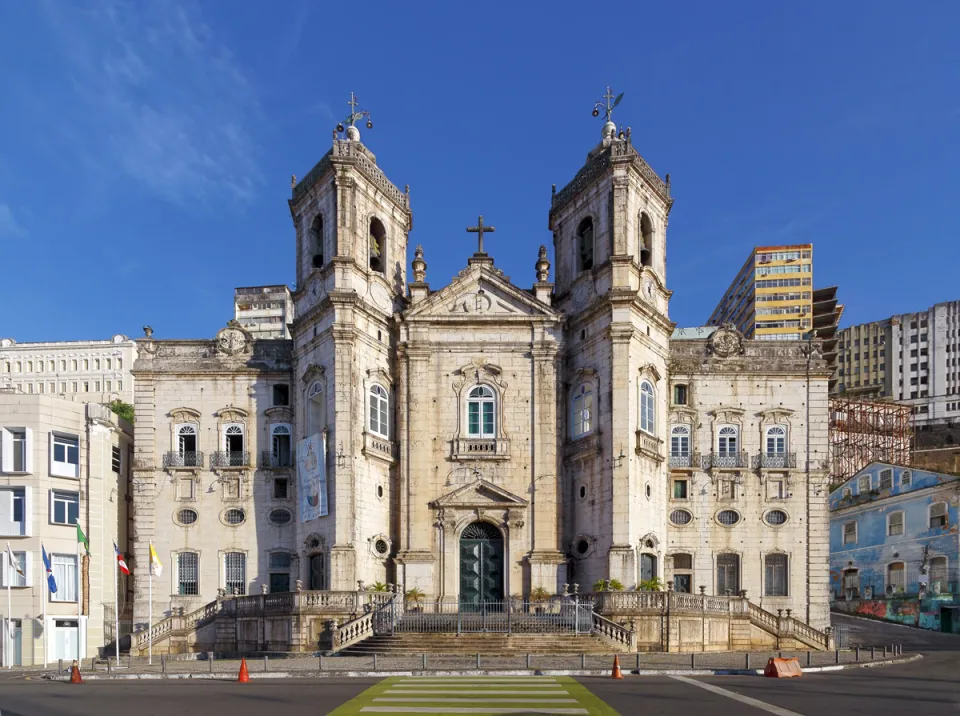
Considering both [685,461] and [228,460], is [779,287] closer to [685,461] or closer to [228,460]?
[685,461]

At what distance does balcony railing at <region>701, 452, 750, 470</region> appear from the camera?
4378cm

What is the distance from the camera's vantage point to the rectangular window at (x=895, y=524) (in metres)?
56.0

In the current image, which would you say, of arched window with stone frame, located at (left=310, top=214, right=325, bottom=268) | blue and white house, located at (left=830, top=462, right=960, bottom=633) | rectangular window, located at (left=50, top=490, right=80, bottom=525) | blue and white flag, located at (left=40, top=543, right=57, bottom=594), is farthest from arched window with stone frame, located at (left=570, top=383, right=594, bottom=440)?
blue and white house, located at (left=830, top=462, right=960, bottom=633)

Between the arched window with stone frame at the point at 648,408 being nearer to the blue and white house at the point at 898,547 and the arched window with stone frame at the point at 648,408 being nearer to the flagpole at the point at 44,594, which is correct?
the blue and white house at the point at 898,547

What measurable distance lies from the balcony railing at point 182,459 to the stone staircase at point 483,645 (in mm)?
13692

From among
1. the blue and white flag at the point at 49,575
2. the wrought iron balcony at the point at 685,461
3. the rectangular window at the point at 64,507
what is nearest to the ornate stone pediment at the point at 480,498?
the wrought iron balcony at the point at 685,461

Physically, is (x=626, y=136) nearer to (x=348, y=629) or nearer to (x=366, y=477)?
(x=366, y=477)

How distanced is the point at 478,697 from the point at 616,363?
21.0 m

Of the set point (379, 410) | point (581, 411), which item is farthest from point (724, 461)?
point (379, 410)

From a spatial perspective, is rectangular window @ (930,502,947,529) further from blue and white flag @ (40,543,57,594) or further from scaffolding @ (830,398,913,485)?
blue and white flag @ (40,543,57,594)

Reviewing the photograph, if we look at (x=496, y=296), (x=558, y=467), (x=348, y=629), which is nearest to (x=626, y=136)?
(x=496, y=296)

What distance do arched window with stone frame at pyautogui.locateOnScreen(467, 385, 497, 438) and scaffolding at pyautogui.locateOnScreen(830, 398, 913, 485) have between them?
196ft

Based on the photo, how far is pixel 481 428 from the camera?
4262 cm

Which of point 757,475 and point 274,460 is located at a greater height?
point 274,460
